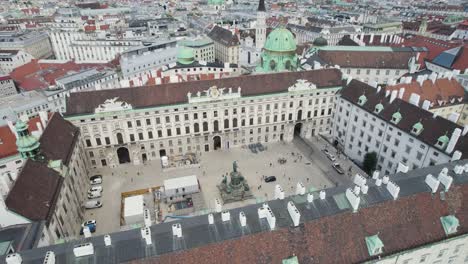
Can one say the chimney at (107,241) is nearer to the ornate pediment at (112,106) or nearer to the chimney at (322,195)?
the chimney at (322,195)

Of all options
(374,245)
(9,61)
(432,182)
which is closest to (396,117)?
(432,182)

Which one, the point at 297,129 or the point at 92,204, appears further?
the point at 297,129

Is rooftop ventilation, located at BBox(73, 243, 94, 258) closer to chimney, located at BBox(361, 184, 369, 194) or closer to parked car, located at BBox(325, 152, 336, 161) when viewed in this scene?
chimney, located at BBox(361, 184, 369, 194)

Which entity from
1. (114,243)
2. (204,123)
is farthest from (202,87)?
(114,243)

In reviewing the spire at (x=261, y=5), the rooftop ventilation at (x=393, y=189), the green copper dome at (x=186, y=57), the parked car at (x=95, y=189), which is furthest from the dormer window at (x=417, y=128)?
the spire at (x=261, y=5)

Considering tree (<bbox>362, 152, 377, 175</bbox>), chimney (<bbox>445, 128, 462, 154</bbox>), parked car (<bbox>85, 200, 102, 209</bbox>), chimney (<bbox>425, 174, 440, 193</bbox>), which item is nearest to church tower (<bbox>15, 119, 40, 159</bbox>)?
parked car (<bbox>85, 200, 102, 209</bbox>)

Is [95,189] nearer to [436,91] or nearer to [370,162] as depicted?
[370,162]

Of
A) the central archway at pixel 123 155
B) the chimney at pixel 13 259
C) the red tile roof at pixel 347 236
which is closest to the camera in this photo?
the chimney at pixel 13 259
